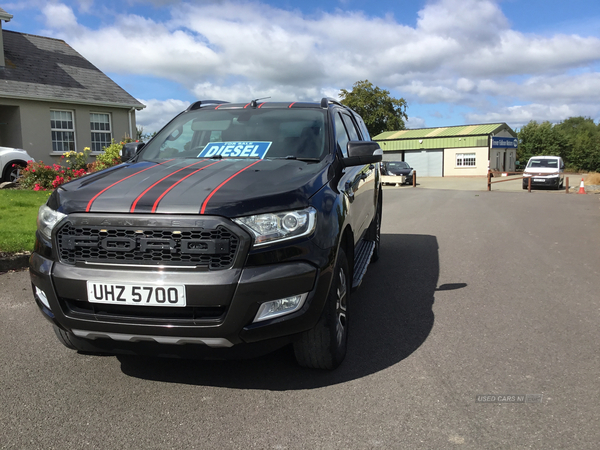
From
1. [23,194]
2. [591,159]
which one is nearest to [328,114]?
[23,194]

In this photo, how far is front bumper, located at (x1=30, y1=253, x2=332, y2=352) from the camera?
2.78 metres

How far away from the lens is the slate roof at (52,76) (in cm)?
1947

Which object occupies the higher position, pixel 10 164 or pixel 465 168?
pixel 10 164

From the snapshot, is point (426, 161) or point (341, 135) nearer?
point (341, 135)

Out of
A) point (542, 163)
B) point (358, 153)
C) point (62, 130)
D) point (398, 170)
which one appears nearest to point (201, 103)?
point (358, 153)

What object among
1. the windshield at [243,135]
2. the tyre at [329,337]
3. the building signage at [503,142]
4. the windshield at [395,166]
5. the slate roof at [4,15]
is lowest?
the tyre at [329,337]

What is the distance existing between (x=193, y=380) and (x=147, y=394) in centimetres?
32

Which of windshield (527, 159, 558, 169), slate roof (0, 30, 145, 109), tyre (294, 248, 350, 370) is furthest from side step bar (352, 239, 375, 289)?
windshield (527, 159, 558, 169)

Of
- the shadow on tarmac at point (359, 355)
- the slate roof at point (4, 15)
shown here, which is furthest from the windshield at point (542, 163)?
the slate roof at point (4, 15)

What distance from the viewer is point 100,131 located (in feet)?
70.9

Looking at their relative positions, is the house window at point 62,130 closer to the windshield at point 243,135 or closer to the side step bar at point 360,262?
the windshield at point 243,135

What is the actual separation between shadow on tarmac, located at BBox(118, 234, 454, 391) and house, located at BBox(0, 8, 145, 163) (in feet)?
58.3

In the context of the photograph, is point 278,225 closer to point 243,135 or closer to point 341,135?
point 243,135

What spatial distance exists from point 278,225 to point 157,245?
26.5 inches
